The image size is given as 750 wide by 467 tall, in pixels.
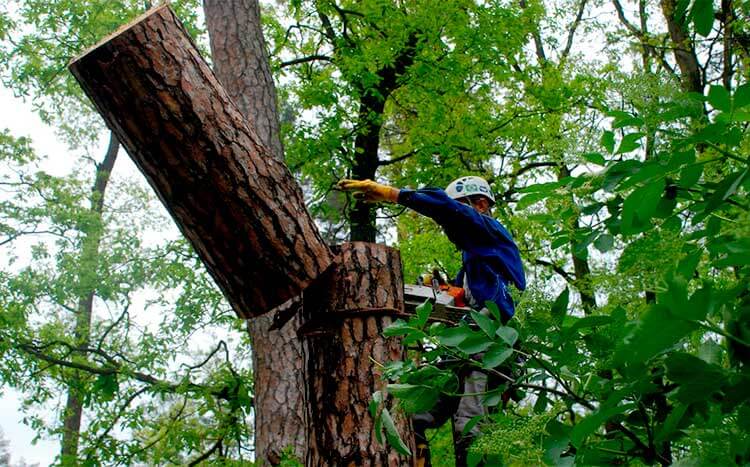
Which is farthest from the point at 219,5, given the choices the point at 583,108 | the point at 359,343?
the point at 583,108

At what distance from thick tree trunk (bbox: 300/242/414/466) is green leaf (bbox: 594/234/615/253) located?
4.55 ft

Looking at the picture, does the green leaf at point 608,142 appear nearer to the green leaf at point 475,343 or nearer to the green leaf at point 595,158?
the green leaf at point 595,158

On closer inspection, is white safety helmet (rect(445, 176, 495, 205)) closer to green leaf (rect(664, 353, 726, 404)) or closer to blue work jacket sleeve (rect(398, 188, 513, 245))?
blue work jacket sleeve (rect(398, 188, 513, 245))

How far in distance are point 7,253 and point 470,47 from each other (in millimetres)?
11424

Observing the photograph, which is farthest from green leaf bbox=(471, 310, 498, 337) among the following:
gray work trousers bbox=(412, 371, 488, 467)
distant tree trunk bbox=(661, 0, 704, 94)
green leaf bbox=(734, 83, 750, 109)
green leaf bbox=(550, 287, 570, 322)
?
distant tree trunk bbox=(661, 0, 704, 94)

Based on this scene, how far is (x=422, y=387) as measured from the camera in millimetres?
1627

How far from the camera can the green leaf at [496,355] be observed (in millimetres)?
1486

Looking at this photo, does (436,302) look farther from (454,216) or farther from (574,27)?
(574,27)

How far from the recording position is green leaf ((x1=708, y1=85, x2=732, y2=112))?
1.19 m

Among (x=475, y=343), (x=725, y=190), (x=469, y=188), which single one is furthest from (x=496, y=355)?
(x=469, y=188)

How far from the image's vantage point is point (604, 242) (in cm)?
178

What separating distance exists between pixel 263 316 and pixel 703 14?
4453 mm

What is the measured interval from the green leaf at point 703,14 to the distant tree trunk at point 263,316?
3142 millimetres

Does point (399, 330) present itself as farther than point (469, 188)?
No
